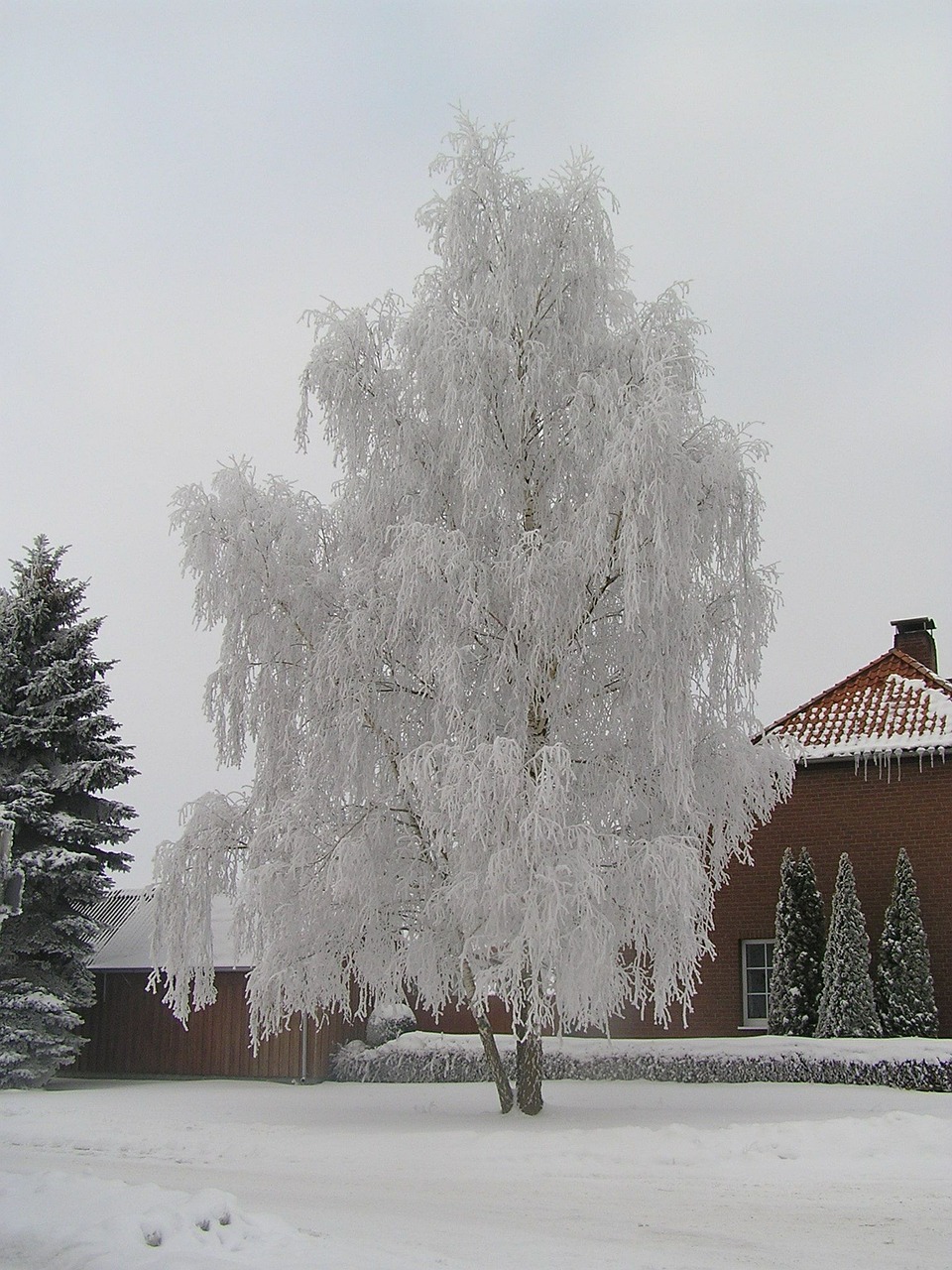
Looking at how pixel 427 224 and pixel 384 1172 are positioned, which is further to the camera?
pixel 427 224

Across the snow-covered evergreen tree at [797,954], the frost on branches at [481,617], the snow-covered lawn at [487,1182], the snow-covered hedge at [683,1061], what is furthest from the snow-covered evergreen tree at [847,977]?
the frost on branches at [481,617]

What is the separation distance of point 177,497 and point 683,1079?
461 inches

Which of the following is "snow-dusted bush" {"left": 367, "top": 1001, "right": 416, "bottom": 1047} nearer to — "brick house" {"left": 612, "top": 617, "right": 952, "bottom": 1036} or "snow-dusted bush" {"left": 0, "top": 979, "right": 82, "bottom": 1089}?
"brick house" {"left": 612, "top": 617, "right": 952, "bottom": 1036}

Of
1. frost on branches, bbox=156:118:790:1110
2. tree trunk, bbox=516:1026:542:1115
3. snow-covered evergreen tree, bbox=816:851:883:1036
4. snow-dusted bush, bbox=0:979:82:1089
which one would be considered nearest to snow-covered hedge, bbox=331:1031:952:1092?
snow-covered evergreen tree, bbox=816:851:883:1036

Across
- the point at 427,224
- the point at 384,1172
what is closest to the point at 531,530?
the point at 427,224

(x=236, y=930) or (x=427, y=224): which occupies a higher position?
(x=427, y=224)

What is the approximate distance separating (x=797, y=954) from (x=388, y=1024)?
316 inches

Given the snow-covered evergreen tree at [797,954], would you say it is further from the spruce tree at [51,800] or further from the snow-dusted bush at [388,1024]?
the spruce tree at [51,800]

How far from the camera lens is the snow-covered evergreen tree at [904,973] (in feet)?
61.3

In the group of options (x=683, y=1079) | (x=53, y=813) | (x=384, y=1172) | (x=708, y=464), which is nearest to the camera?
(x=384, y=1172)

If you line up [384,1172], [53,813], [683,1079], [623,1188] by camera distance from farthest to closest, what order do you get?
[53,813]
[683,1079]
[384,1172]
[623,1188]

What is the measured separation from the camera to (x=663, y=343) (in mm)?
14469

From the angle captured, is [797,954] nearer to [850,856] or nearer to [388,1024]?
[850,856]

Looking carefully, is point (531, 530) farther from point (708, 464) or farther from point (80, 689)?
point (80, 689)
